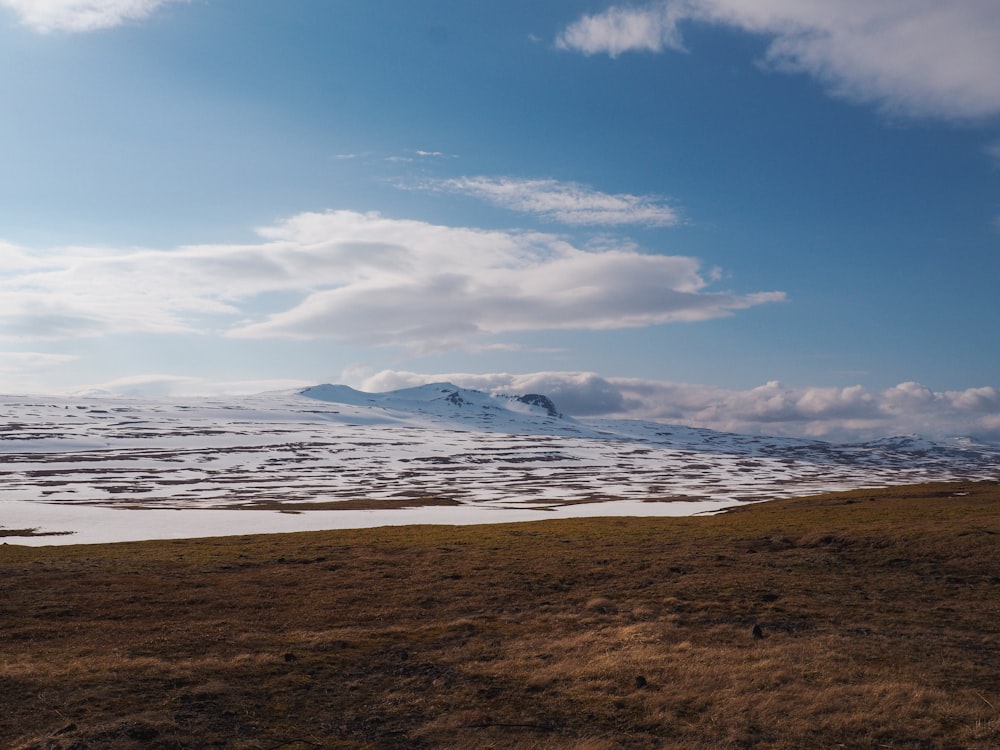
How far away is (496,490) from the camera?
520 ft

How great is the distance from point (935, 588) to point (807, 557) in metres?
8.23

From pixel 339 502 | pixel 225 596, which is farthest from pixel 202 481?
pixel 225 596

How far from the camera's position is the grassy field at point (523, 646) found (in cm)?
1573

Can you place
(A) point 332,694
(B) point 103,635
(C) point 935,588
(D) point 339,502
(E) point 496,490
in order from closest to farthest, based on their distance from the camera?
1. (A) point 332,694
2. (B) point 103,635
3. (C) point 935,588
4. (D) point 339,502
5. (E) point 496,490

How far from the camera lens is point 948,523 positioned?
43.6 m

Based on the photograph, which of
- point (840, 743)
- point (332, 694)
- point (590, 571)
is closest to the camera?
point (840, 743)

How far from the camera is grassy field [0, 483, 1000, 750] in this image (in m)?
15.7

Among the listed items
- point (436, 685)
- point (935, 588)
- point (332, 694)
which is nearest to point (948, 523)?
point (935, 588)

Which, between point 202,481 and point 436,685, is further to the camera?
point 202,481

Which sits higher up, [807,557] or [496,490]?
[807,557]

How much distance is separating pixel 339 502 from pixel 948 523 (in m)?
103

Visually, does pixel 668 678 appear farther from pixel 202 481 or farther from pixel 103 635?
pixel 202 481

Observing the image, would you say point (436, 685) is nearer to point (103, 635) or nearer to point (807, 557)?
point (103, 635)

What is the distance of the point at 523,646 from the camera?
2320cm
